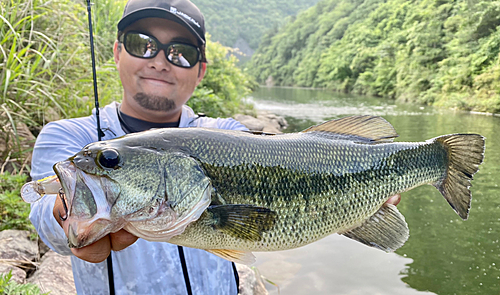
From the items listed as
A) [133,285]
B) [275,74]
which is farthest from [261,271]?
[275,74]

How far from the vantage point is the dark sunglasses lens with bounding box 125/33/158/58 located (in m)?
2.53

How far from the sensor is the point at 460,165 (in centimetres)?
208

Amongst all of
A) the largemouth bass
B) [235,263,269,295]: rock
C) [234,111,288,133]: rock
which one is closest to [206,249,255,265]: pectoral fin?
the largemouth bass

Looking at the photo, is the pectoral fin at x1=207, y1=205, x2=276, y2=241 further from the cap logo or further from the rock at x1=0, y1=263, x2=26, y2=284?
the rock at x1=0, y1=263, x2=26, y2=284

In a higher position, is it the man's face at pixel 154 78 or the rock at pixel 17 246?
the man's face at pixel 154 78

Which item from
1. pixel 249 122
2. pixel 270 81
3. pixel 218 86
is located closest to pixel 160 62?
pixel 218 86

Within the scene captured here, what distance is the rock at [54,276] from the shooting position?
293cm

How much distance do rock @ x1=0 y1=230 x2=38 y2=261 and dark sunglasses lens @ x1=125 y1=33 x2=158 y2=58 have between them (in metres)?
2.28

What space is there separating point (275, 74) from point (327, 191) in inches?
3604

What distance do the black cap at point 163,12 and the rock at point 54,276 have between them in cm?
224

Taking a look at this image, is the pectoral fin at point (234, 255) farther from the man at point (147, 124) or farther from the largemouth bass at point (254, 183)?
the man at point (147, 124)

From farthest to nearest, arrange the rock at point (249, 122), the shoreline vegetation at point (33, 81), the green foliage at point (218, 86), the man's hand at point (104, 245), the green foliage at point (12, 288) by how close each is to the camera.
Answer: the rock at point (249, 122) → the green foliage at point (218, 86) → the shoreline vegetation at point (33, 81) → the green foliage at point (12, 288) → the man's hand at point (104, 245)

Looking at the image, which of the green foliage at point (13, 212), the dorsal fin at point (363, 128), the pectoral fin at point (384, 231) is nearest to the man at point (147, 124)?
the pectoral fin at point (384, 231)

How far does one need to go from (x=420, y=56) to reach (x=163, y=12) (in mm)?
38966
